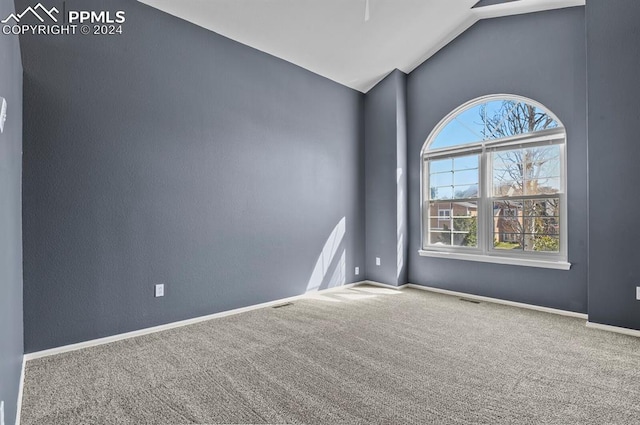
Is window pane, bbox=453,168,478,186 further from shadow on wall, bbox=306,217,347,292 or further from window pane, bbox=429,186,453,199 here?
shadow on wall, bbox=306,217,347,292

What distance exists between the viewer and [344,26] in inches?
143

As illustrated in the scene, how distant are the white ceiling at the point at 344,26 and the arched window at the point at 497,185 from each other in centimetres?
99

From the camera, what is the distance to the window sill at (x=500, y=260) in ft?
11.3

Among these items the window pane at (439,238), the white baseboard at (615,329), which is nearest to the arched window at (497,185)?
the window pane at (439,238)

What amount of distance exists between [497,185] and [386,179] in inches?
57.8

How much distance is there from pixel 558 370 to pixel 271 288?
2772 millimetres

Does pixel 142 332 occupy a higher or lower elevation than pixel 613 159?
lower

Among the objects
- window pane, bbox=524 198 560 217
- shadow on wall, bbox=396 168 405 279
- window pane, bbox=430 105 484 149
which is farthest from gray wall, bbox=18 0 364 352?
window pane, bbox=524 198 560 217

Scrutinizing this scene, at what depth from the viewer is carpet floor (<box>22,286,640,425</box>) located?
1708 mm

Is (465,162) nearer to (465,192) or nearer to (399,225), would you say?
(465,192)

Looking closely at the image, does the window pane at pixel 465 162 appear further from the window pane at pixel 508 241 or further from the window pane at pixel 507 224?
the window pane at pixel 508 241

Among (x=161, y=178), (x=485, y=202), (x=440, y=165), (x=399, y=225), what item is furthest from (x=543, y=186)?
(x=161, y=178)

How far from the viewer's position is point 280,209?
3.93 meters

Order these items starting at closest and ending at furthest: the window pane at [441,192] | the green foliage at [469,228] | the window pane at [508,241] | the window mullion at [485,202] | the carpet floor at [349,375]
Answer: the carpet floor at [349,375], the window pane at [508,241], the window mullion at [485,202], the green foliage at [469,228], the window pane at [441,192]
